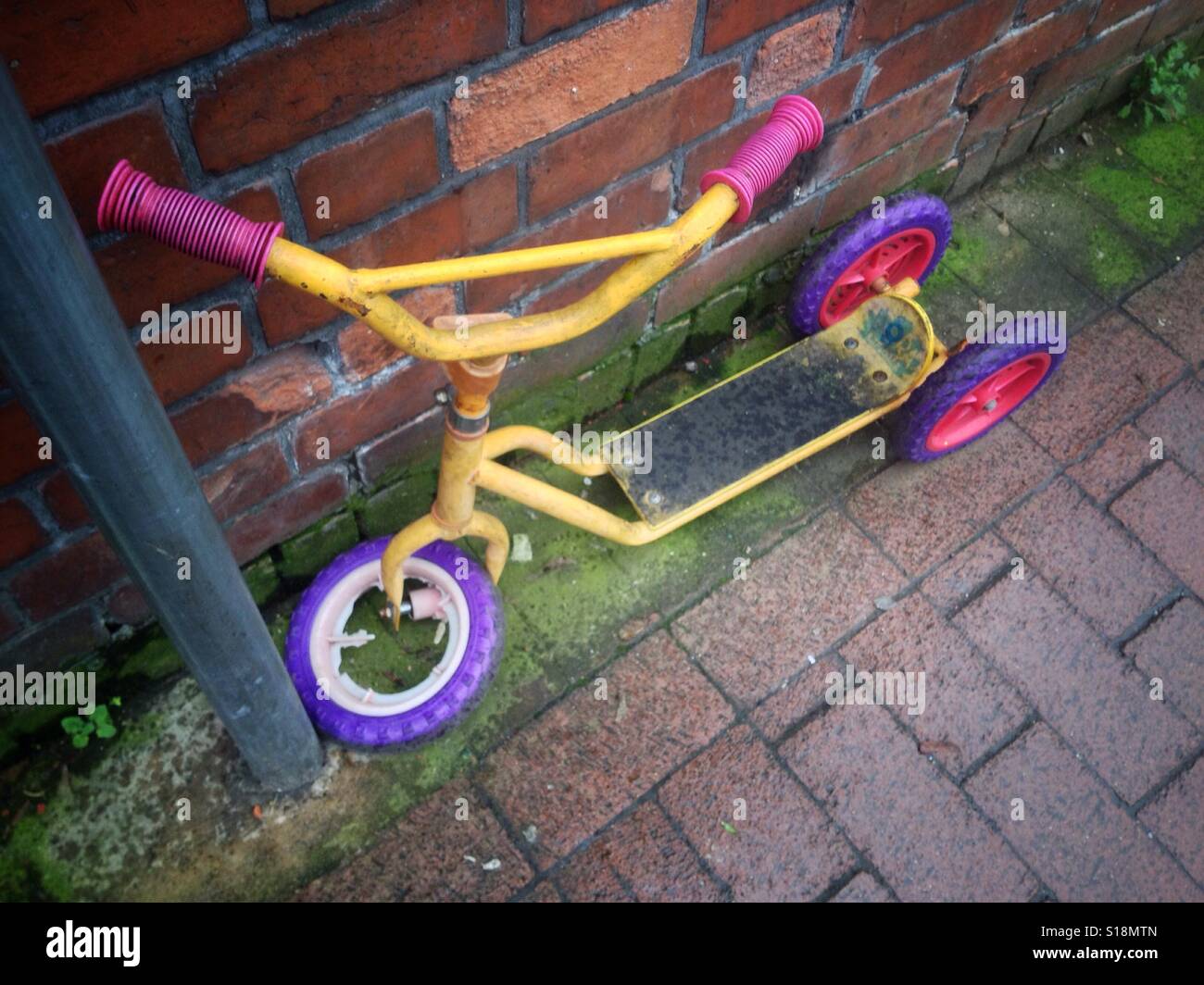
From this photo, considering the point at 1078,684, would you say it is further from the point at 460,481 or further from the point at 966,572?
the point at 460,481

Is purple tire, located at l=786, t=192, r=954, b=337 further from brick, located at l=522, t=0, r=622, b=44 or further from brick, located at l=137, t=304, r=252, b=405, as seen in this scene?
brick, located at l=137, t=304, r=252, b=405

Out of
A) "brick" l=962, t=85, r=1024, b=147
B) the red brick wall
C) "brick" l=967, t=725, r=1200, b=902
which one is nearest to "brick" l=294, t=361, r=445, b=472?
the red brick wall

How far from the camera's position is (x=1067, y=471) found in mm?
2572

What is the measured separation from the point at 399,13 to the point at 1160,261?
7.90 ft

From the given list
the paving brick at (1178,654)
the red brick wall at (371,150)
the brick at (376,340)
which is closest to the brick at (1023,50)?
the red brick wall at (371,150)

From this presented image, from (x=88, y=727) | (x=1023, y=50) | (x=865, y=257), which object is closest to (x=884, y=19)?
(x=865, y=257)

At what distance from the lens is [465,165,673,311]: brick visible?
1956 mm

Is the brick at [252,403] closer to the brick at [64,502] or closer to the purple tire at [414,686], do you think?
the brick at [64,502]

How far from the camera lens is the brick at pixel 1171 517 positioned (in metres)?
2.46

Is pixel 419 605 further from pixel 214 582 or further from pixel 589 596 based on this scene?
pixel 214 582

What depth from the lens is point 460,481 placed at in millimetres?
1845

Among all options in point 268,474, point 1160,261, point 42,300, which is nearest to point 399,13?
point 42,300

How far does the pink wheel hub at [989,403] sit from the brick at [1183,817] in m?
0.89

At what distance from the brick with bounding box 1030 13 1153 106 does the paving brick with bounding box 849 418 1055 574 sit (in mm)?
1015
